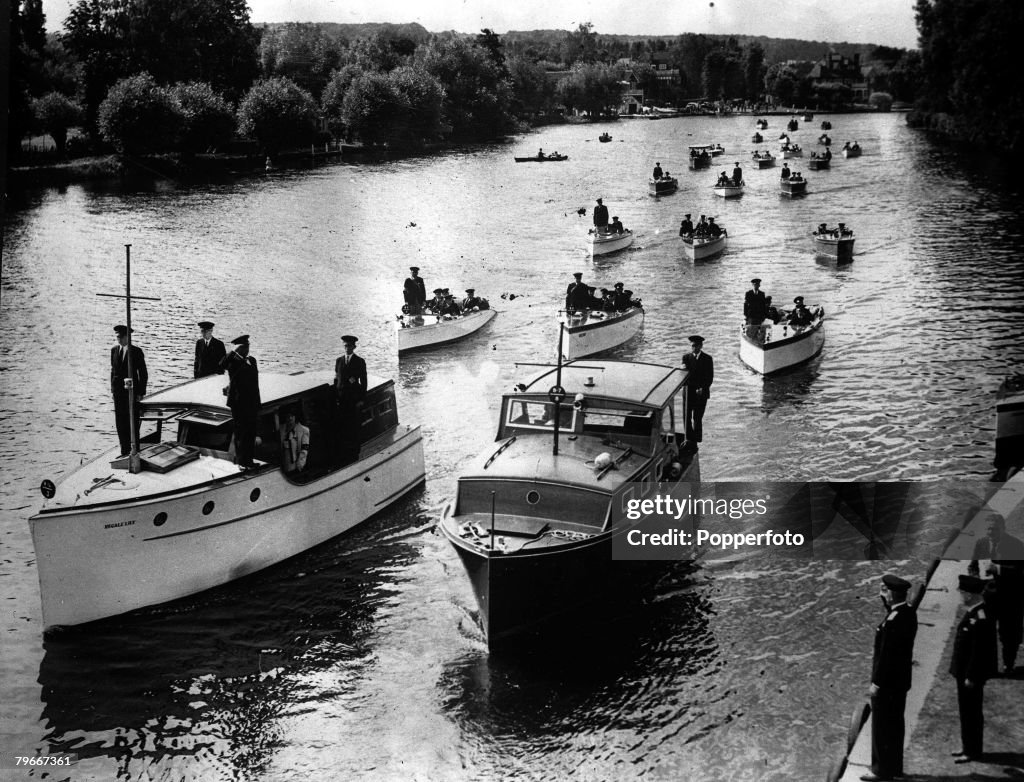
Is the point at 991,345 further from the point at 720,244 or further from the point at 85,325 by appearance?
the point at 85,325

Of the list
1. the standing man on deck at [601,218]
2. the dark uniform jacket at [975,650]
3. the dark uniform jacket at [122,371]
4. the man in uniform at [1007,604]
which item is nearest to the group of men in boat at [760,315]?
the standing man on deck at [601,218]

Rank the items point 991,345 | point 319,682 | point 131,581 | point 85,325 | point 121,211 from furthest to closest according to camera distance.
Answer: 1. point 121,211
2. point 85,325
3. point 991,345
4. point 131,581
5. point 319,682

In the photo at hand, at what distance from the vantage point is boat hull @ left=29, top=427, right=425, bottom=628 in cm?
1546

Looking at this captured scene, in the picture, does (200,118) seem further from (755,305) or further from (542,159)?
(755,305)

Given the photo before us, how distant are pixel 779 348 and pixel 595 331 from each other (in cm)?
575

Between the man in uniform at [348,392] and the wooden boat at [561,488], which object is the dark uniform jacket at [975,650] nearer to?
the wooden boat at [561,488]

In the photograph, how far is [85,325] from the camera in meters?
35.4

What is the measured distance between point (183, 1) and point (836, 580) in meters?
91.1

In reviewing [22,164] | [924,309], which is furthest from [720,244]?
[22,164]

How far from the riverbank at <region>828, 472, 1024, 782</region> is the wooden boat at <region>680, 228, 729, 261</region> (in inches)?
1271

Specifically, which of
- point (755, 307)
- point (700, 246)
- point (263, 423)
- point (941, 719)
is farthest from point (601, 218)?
point (941, 719)

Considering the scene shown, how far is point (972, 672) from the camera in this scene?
422 inches

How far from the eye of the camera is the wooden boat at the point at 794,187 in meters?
66.7

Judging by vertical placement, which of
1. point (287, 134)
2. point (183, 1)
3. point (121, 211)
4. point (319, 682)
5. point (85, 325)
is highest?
point (183, 1)
